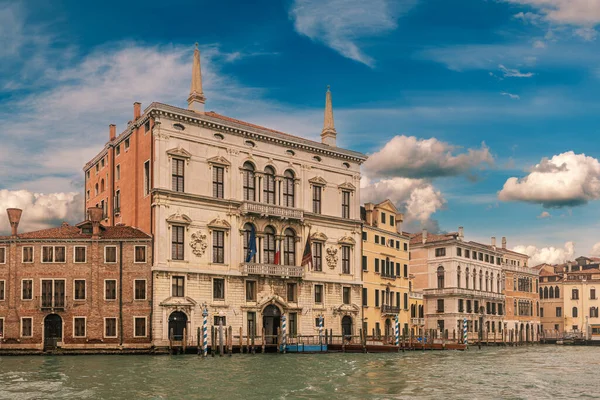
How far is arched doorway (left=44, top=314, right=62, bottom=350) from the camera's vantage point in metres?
39.1

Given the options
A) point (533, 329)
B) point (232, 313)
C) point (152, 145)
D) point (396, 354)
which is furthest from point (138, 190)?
point (533, 329)

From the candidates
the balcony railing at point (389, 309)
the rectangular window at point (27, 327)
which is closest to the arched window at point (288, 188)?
the balcony railing at point (389, 309)

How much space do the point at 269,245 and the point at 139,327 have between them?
10.0 meters

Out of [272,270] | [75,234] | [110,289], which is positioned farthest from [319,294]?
[75,234]

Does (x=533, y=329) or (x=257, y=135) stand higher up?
(x=257, y=135)

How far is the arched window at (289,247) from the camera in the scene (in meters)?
47.6

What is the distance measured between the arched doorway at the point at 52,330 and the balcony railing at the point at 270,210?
474 inches

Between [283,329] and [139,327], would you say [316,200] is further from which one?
[139,327]

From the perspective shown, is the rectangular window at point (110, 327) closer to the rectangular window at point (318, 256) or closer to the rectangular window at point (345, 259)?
the rectangular window at point (318, 256)

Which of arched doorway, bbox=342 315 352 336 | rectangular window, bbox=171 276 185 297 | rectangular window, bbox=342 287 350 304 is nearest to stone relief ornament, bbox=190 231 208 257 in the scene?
rectangular window, bbox=171 276 185 297

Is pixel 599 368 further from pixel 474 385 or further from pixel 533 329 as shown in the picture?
pixel 533 329

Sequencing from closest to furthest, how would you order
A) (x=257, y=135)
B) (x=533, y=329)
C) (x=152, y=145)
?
(x=152, y=145)
(x=257, y=135)
(x=533, y=329)

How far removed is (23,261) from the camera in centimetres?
3947

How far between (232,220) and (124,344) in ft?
31.6
